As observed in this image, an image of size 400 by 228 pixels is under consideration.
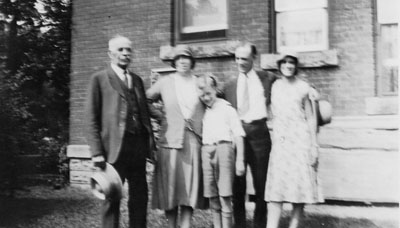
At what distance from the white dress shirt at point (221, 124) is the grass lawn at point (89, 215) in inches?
50.7

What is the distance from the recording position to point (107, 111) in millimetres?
4102

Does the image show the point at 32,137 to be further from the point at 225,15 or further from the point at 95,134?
the point at 225,15

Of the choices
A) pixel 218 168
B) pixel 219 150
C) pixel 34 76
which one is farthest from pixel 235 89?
pixel 34 76

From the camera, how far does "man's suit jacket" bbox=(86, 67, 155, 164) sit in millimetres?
4059

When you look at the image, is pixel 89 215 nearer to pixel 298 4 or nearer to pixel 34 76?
pixel 34 76

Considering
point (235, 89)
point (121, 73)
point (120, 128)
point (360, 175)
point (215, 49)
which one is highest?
point (215, 49)

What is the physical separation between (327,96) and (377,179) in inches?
42.4

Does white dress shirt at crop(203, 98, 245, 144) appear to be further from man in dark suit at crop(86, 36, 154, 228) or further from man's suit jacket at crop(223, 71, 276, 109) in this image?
man in dark suit at crop(86, 36, 154, 228)

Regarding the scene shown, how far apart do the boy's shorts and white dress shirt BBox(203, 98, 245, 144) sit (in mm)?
65

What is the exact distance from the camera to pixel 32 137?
20.5 ft

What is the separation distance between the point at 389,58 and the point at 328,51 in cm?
66

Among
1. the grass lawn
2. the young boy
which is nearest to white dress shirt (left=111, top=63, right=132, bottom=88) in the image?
the young boy

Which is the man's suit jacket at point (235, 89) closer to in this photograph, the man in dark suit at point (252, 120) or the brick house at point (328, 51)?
the man in dark suit at point (252, 120)

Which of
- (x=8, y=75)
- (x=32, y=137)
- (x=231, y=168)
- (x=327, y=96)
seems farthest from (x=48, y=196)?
(x=327, y=96)
